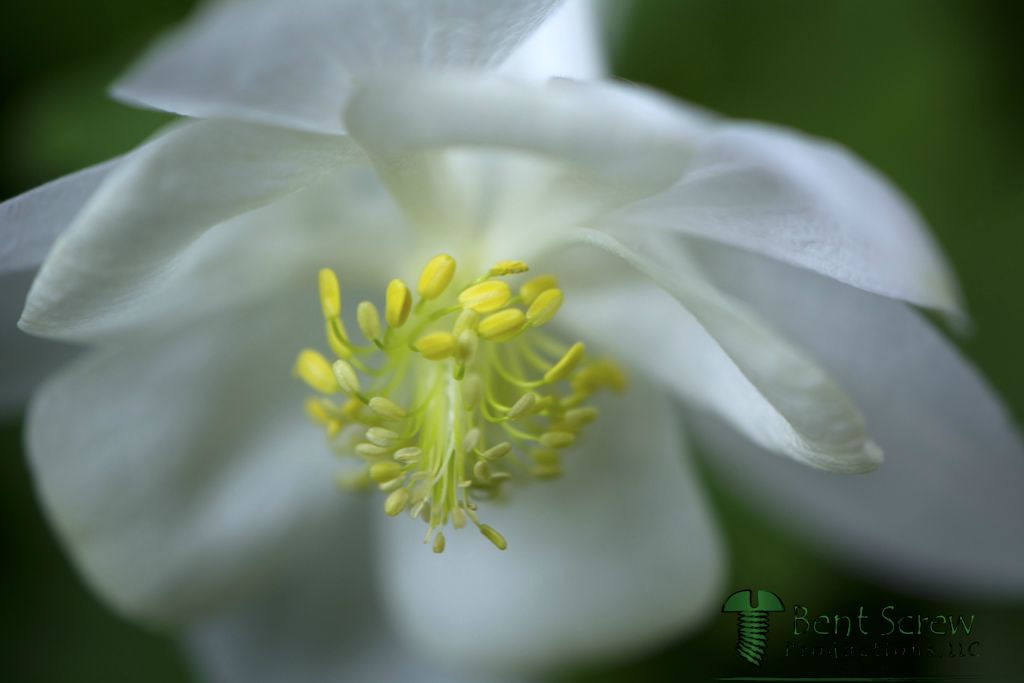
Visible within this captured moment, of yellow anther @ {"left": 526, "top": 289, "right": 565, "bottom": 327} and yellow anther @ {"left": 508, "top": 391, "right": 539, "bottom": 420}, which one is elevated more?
yellow anther @ {"left": 526, "top": 289, "right": 565, "bottom": 327}

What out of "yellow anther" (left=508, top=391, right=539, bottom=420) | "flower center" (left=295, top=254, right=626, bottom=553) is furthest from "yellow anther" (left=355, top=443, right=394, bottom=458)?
"yellow anther" (left=508, top=391, right=539, bottom=420)

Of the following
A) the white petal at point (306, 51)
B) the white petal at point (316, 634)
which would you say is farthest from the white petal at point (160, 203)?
the white petal at point (316, 634)

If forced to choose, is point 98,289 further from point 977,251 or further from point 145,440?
point 977,251

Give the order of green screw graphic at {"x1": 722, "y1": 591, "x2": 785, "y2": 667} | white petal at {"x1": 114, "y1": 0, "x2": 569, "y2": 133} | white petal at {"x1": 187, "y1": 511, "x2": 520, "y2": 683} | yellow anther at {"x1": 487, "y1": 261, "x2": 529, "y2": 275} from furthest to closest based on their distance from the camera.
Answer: white petal at {"x1": 187, "y1": 511, "x2": 520, "y2": 683}
green screw graphic at {"x1": 722, "y1": 591, "x2": 785, "y2": 667}
yellow anther at {"x1": 487, "y1": 261, "x2": 529, "y2": 275}
white petal at {"x1": 114, "y1": 0, "x2": 569, "y2": 133}

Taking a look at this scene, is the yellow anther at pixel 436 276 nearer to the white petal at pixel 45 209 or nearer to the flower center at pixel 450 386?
the flower center at pixel 450 386

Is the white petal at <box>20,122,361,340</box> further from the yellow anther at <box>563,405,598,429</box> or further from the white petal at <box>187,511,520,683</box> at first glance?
the white petal at <box>187,511,520,683</box>

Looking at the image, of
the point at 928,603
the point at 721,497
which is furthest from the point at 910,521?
the point at 721,497
